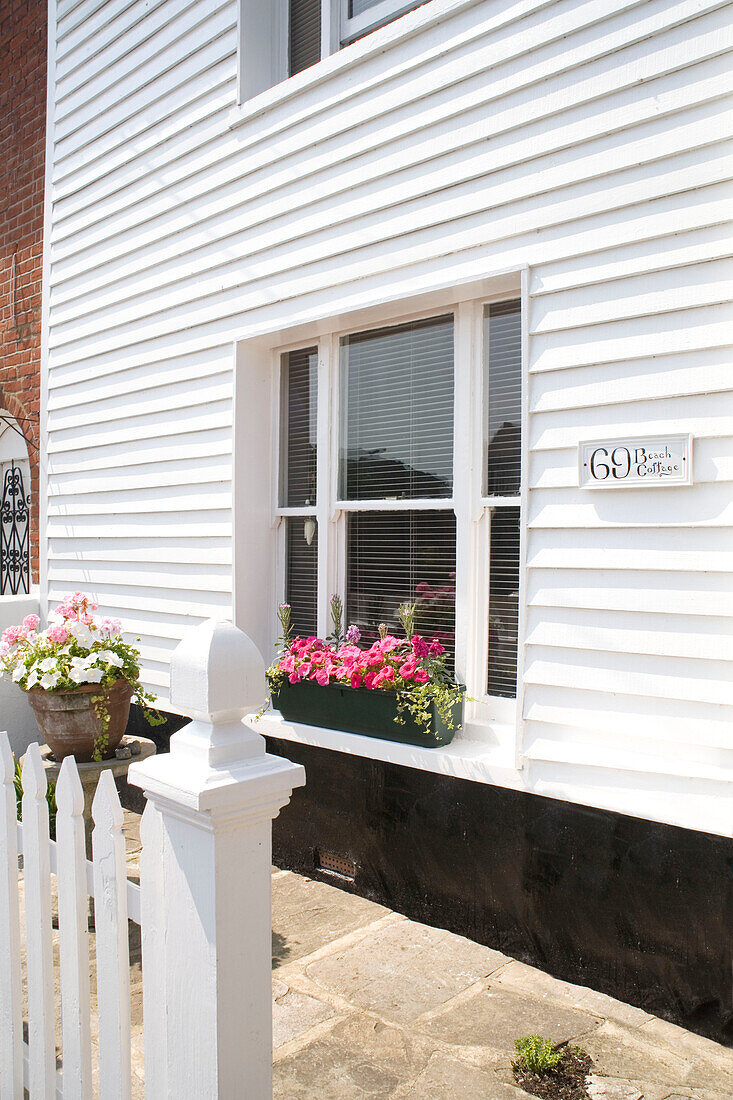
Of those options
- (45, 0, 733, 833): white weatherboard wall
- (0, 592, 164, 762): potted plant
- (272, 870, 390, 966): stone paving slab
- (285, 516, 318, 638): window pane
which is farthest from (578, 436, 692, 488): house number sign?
(0, 592, 164, 762): potted plant

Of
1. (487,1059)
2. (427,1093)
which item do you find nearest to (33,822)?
(427,1093)

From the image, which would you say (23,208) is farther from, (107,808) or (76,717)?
(107,808)

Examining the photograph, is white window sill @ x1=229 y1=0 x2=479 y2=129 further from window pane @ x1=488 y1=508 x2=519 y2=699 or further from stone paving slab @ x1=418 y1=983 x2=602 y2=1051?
stone paving slab @ x1=418 y1=983 x2=602 y2=1051

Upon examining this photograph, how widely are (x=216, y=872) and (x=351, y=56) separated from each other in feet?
11.3

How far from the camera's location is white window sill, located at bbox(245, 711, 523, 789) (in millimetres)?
3082

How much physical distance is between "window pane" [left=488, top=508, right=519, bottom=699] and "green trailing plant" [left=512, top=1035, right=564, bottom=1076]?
1.24m

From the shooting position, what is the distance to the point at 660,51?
8.81 ft

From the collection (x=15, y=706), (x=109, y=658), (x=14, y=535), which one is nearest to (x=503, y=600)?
(x=109, y=658)

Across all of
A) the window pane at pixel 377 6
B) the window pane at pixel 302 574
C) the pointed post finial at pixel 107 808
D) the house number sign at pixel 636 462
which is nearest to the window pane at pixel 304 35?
the window pane at pixel 377 6

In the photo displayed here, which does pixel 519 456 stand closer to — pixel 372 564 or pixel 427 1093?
pixel 372 564

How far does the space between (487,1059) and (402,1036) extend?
28 cm

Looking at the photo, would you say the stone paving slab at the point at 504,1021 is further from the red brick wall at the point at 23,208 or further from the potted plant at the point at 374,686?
the red brick wall at the point at 23,208

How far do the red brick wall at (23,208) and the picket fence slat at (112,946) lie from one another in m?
5.01

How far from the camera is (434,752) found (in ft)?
10.7
